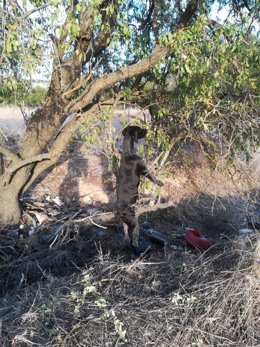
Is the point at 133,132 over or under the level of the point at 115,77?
under

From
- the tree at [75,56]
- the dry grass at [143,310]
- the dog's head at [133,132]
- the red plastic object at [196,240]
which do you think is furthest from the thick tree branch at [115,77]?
the dry grass at [143,310]

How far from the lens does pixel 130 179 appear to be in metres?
6.49

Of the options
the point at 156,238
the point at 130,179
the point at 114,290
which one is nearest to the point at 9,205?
the point at 130,179

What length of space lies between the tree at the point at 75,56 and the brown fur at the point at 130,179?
973 millimetres

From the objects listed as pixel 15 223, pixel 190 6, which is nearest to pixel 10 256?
pixel 15 223

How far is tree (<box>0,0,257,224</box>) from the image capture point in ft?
16.5

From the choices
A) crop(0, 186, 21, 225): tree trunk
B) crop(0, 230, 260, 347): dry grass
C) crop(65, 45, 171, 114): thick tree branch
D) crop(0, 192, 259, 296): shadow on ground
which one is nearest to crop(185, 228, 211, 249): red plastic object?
crop(0, 192, 259, 296): shadow on ground

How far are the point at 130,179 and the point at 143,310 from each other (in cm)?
273

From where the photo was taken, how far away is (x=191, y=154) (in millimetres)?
9375

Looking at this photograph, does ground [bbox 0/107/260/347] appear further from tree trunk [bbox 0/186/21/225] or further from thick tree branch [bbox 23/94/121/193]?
thick tree branch [bbox 23/94/121/193]

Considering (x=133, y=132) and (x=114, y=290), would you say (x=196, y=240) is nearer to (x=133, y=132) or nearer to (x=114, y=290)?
(x=133, y=132)

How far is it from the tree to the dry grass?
2273 mm

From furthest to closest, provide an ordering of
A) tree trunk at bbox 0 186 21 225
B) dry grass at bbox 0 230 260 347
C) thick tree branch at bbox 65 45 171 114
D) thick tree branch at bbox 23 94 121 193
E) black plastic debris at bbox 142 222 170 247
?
black plastic debris at bbox 142 222 170 247, tree trunk at bbox 0 186 21 225, thick tree branch at bbox 23 94 121 193, thick tree branch at bbox 65 45 171 114, dry grass at bbox 0 230 260 347

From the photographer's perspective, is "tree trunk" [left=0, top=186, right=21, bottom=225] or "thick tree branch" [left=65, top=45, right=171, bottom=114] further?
"tree trunk" [left=0, top=186, right=21, bottom=225]
